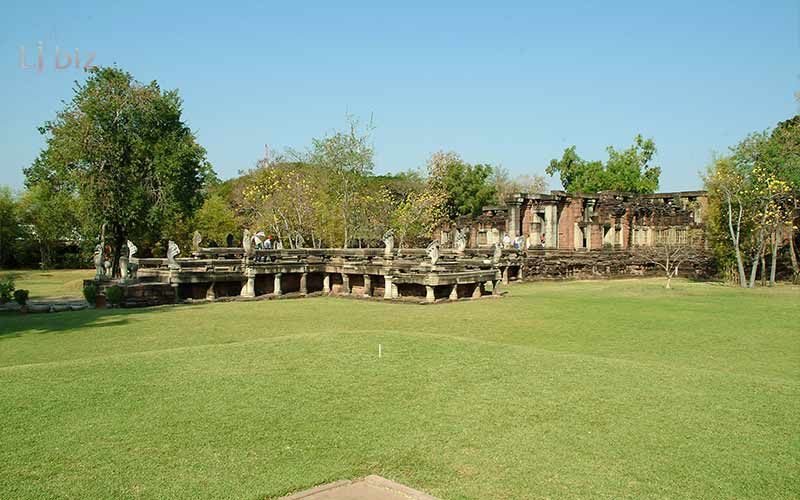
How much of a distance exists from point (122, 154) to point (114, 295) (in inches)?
383

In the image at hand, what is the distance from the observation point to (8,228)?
49219mm

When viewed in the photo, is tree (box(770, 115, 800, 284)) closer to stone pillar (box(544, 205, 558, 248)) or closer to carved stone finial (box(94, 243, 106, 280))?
stone pillar (box(544, 205, 558, 248))

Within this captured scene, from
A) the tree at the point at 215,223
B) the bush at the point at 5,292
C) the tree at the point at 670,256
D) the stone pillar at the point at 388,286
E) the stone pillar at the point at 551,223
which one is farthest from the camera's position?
the tree at the point at 215,223

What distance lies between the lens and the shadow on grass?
15.4m

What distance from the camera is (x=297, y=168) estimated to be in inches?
1634

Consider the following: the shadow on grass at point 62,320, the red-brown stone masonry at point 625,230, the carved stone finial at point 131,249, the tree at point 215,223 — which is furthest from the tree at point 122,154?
the red-brown stone masonry at point 625,230

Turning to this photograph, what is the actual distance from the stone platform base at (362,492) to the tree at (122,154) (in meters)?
24.2

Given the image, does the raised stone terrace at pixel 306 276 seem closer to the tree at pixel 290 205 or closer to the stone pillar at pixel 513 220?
the tree at pixel 290 205

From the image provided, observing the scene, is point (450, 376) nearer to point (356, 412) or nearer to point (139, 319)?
point (356, 412)

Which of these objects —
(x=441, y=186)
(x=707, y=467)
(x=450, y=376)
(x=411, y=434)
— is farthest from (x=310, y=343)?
(x=441, y=186)

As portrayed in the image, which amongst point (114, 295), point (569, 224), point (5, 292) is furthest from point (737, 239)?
point (5, 292)

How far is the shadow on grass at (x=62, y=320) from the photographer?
15359mm

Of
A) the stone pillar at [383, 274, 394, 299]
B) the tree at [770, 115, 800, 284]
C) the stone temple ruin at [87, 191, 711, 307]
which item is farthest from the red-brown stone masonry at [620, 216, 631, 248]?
the stone pillar at [383, 274, 394, 299]

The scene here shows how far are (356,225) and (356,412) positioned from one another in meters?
32.1
